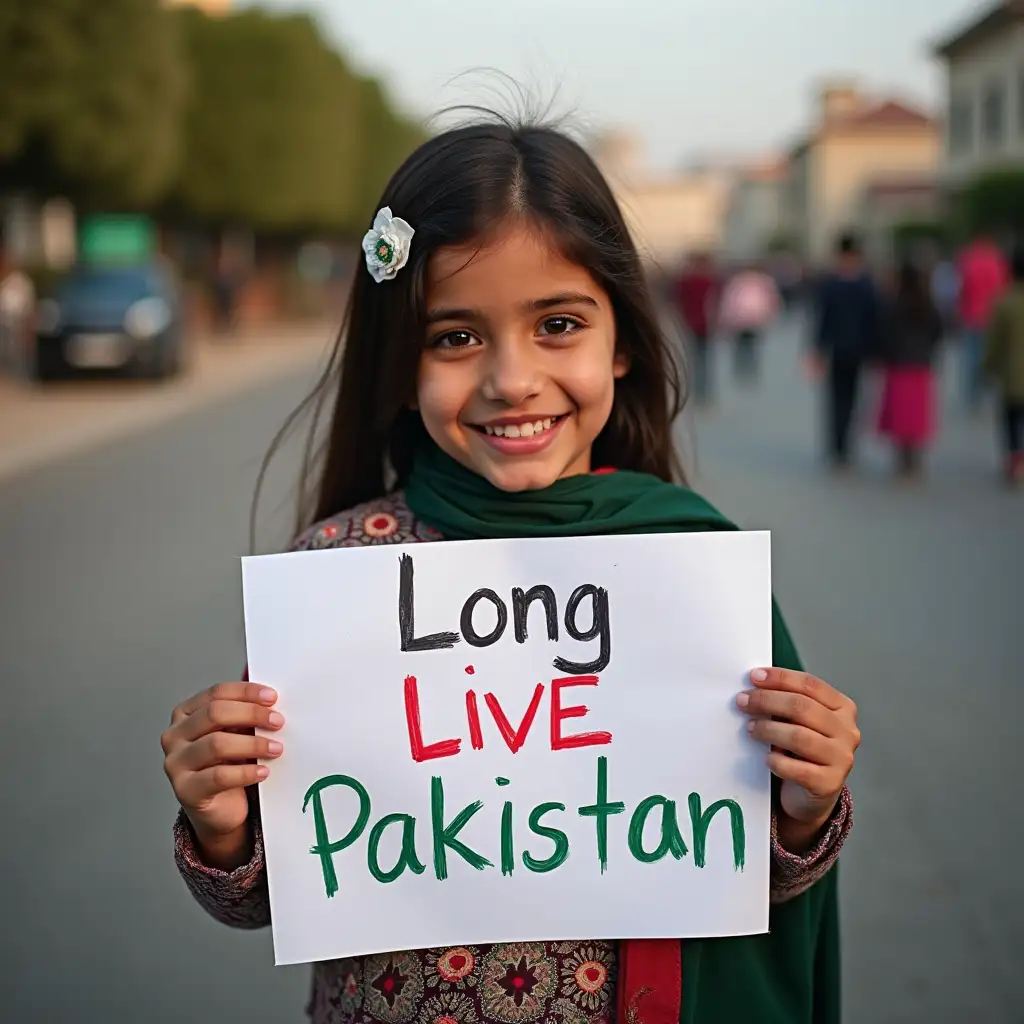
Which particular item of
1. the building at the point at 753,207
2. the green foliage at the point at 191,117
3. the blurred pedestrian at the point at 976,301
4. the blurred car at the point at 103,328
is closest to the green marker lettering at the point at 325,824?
the green foliage at the point at 191,117

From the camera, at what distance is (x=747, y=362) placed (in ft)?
68.3

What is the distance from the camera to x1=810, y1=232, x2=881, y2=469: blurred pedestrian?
432 inches

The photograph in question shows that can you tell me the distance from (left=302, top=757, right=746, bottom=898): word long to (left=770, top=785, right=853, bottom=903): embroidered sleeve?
48 millimetres

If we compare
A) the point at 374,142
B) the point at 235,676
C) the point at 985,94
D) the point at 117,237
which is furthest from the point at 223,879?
the point at 374,142

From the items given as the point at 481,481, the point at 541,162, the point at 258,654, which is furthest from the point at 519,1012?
the point at 541,162

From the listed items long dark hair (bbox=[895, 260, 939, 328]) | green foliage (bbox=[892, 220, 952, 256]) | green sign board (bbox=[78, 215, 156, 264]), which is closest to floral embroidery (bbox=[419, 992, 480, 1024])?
long dark hair (bbox=[895, 260, 939, 328])

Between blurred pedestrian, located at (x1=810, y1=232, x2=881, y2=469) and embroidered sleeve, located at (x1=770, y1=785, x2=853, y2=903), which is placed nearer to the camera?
embroidered sleeve, located at (x1=770, y1=785, x2=853, y2=903)

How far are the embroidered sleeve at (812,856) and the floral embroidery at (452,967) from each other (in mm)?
384

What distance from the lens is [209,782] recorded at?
1.58m

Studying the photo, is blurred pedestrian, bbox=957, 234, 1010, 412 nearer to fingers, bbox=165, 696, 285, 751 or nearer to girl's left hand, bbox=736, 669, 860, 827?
girl's left hand, bbox=736, 669, 860, 827

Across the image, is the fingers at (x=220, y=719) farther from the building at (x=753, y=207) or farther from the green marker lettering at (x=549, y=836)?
the building at (x=753, y=207)

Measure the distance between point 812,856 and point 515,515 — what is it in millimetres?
547

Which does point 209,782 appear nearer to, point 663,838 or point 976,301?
point 663,838

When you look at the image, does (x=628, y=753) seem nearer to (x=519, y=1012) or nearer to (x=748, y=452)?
(x=519, y=1012)
